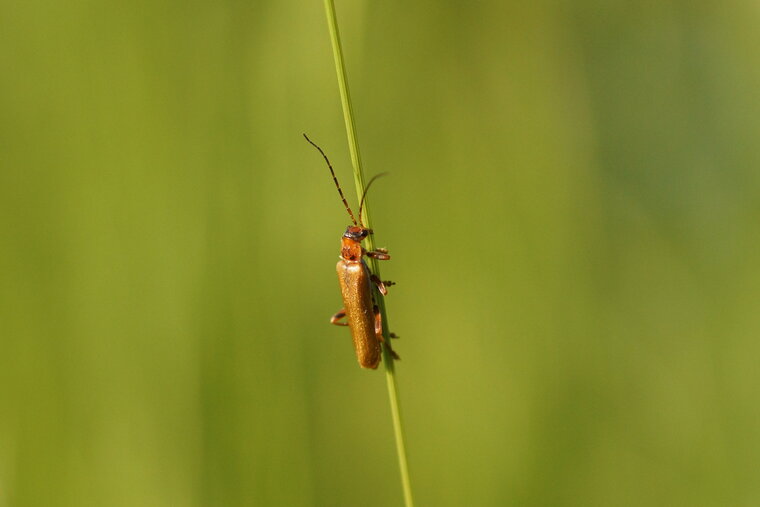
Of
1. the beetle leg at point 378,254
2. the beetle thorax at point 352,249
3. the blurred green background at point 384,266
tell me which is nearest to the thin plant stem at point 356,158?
the beetle leg at point 378,254

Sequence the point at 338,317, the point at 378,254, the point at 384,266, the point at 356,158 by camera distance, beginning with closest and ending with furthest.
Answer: the point at 356,158
the point at 378,254
the point at 338,317
the point at 384,266

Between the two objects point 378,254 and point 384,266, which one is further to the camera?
point 384,266

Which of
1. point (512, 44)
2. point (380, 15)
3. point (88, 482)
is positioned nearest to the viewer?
point (88, 482)

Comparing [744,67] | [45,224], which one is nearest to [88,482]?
[45,224]

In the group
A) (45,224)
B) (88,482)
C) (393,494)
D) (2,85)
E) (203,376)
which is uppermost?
(2,85)

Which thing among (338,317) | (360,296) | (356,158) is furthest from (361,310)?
(356,158)

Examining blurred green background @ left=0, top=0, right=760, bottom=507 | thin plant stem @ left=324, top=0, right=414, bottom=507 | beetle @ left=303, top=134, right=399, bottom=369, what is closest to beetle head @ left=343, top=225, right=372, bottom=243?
beetle @ left=303, top=134, right=399, bottom=369

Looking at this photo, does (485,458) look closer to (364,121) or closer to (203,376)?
(203,376)

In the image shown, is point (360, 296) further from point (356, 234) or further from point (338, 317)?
point (338, 317)
